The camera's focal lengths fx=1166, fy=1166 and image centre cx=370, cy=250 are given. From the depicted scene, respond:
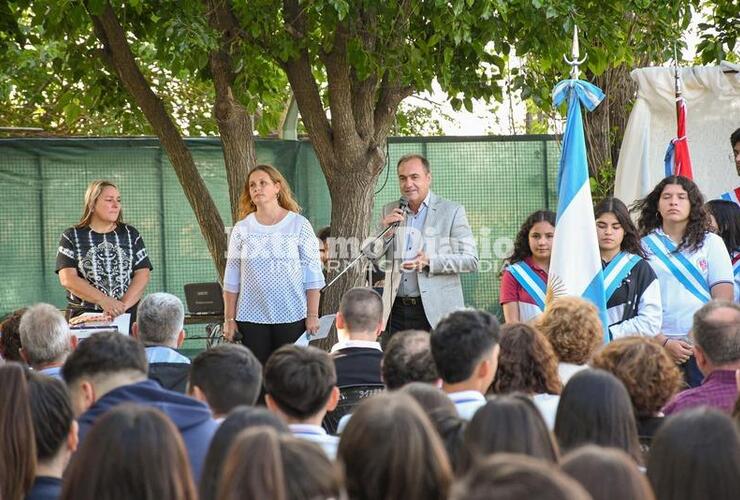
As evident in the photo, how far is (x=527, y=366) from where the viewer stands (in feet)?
14.1

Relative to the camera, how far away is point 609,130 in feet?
30.1

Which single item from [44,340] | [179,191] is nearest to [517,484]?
[44,340]

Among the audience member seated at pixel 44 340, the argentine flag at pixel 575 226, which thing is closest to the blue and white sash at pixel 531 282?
the argentine flag at pixel 575 226

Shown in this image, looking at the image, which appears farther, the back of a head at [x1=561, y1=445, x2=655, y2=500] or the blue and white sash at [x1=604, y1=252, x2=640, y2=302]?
the blue and white sash at [x1=604, y1=252, x2=640, y2=302]

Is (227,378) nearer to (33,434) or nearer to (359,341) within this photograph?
(33,434)

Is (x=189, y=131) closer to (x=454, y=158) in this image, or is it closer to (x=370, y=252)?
(x=454, y=158)

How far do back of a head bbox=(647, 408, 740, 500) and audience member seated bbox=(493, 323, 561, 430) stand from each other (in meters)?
1.65

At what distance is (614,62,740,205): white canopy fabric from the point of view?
7.94 m

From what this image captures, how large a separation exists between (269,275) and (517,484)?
530cm

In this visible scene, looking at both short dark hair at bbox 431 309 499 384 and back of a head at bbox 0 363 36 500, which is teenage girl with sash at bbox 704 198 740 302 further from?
back of a head at bbox 0 363 36 500

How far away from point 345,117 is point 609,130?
103 inches

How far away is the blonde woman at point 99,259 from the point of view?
729 centimetres

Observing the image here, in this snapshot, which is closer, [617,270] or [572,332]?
[572,332]

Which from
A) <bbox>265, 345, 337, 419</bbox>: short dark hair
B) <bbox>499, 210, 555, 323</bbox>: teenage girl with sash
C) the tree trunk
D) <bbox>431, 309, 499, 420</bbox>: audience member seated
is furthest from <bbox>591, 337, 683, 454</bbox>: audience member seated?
the tree trunk
